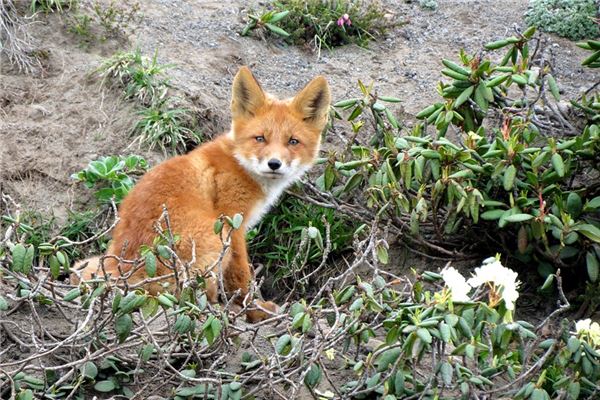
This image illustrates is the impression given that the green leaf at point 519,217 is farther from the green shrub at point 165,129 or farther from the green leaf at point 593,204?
the green shrub at point 165,129

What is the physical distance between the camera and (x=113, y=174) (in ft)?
24.2

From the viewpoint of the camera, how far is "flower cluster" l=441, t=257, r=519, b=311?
4.16m

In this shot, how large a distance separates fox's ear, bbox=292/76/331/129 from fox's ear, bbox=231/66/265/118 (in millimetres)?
277

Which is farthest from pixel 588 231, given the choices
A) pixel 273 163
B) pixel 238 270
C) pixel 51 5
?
pixel 51 5

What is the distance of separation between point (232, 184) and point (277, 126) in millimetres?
598

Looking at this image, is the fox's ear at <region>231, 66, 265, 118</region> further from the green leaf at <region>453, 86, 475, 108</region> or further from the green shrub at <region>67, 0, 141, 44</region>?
the green shrub at <region>67, 0, 141, 44</region>

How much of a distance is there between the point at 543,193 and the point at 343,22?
3.73 metres

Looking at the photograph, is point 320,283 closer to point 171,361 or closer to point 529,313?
point 529,313

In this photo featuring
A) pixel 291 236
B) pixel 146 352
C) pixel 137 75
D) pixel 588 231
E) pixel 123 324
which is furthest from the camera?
pixel 137 75

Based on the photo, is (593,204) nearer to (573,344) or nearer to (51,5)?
(573,344)

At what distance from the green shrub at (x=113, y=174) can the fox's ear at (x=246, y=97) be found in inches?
38.0

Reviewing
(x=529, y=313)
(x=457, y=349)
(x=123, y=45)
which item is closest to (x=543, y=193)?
(x=529, y=313)

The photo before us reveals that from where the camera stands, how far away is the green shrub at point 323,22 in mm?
9266

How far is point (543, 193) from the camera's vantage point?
20.8 ft
